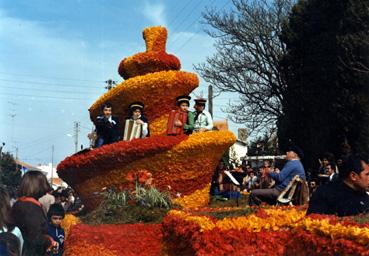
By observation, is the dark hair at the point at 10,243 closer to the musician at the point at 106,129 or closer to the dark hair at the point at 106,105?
the musician at the point at 106,129

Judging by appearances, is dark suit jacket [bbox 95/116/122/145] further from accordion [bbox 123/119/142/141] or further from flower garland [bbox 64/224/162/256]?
flower garland [bbox 64/224/162/256]

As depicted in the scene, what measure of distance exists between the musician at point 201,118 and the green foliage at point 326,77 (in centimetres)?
948

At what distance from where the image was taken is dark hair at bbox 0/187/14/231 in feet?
16.3

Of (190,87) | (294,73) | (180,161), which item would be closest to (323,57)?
(294,73)

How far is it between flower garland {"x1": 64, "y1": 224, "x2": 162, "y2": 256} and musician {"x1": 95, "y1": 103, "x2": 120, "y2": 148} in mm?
3543

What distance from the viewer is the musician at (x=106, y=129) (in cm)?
1144

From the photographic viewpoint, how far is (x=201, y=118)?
1147 centimetres

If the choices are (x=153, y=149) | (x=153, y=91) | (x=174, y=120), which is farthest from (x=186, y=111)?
(x=153, y=149)

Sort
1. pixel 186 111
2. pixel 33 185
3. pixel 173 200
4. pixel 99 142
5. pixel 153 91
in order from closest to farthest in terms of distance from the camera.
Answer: pixel 33 185, pixel 173 200, pixel 186 111, pixel 153 91, pixel 99 142

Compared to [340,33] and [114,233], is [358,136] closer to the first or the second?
[340,33]

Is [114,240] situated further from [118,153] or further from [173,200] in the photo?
[118,153]

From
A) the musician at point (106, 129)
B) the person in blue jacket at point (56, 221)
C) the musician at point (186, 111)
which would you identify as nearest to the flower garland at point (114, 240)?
the person in blue jacket at point (56, 221)

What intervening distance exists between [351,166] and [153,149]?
17.1 ft

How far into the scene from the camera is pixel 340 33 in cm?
2095
